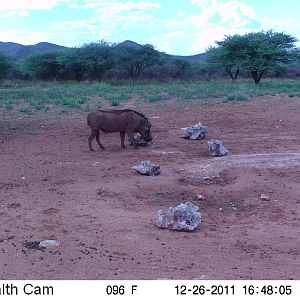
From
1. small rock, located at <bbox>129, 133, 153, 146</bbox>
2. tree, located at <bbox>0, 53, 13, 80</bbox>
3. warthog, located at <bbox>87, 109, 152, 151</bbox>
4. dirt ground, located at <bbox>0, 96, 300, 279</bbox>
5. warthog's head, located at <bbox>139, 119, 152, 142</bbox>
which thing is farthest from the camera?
tree, located at <bbox>0, 53, 13, 80</bbox>

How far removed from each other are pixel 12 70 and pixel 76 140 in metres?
44.0

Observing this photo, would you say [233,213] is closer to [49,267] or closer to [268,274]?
[268,274]

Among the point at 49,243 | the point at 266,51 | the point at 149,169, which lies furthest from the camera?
the point at 266,51

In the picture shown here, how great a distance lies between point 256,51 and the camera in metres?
39.2

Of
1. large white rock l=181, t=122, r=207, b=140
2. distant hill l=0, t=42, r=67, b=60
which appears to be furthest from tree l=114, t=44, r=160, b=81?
distant hill l=0, t=42, r=67, b=60

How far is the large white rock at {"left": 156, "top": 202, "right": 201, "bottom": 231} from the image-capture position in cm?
655

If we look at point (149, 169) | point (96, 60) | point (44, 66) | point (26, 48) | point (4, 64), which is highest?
point (26, 48)

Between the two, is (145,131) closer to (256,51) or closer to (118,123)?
(118,123)

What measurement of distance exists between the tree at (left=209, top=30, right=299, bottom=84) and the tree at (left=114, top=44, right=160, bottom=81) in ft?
26.4

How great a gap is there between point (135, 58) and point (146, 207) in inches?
1767

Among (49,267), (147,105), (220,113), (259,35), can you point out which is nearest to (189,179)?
(49,267)

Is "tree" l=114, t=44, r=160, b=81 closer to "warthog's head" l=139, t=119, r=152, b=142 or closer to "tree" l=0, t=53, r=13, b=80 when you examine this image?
"tree" l=0, t=53, r=13, b=80

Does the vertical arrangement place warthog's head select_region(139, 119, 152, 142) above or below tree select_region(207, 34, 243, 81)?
below

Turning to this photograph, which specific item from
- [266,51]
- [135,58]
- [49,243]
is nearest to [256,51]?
[266,51]
